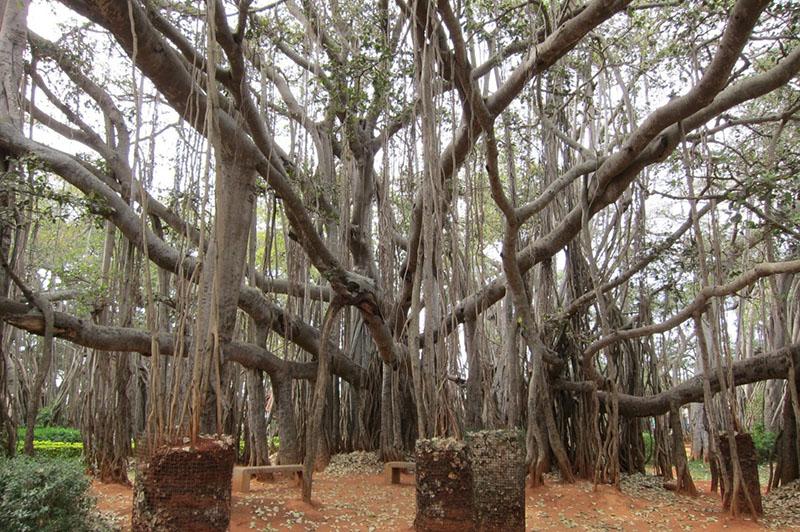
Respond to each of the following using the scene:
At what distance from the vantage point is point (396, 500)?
5020 millimetres

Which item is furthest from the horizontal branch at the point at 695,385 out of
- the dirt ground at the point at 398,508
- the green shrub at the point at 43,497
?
the green shrub at the point at 43,497

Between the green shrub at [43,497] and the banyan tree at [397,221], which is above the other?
the banyan tree at [397,221]

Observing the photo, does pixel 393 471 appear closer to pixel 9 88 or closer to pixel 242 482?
pixel 242 482

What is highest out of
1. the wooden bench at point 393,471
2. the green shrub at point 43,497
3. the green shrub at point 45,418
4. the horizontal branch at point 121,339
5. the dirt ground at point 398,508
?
the horizontal branch at point 121,339

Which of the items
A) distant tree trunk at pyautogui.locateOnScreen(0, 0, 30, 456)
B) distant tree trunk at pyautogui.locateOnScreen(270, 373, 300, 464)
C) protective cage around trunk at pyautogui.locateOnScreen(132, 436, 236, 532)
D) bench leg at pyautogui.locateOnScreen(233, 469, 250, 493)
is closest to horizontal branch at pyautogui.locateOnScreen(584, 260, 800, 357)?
distant tree trunk at pyautogui.locateOnScreen(270, 373, 300, 464)

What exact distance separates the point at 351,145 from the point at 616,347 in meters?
3.46

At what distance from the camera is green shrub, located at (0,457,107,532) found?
2.85 m

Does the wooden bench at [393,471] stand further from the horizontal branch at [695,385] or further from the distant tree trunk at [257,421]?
the horizontal branch at [695,385]

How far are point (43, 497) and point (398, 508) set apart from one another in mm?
2497

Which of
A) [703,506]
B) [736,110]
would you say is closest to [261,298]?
[703,506]

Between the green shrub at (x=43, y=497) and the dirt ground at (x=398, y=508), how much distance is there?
717 mm

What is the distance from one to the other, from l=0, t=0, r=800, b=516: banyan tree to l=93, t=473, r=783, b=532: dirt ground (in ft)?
0.80

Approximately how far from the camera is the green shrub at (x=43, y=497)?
2.85 meters

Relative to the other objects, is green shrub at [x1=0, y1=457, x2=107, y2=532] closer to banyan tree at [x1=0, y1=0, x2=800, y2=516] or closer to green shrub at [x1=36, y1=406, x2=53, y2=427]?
banyan tree at [x1=0, y1=0, x2=800, y2=516]
